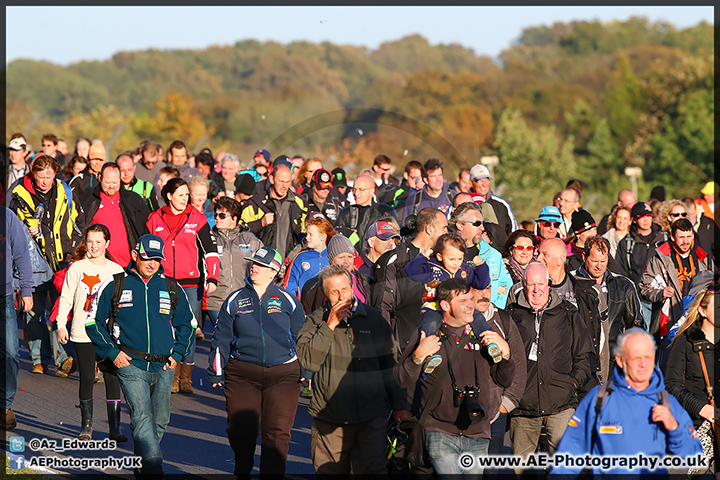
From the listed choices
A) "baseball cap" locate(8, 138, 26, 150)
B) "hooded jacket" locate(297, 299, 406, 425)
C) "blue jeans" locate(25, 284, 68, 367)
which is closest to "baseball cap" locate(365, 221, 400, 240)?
"hooded jacket" locate(297, 299, 406, 425)

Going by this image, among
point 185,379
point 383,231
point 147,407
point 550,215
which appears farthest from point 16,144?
point 550,215

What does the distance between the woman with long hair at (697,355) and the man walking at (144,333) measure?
12.3ft

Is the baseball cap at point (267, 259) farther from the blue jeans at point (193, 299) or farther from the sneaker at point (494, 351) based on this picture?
the blue jeans at point (193, 299)

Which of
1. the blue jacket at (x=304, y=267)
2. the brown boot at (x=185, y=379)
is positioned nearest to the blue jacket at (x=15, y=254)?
the brown boot at (x=185, y=379)

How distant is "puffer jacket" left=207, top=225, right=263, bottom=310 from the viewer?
34.7ft

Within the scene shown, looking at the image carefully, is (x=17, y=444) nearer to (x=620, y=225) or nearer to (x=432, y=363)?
(x=432, y=363)

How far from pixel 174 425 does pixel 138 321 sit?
2341 millimetres

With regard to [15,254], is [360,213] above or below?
above

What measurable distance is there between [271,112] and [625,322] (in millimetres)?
67469

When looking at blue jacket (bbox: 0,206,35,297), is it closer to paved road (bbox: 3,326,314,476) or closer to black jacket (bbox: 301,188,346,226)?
paved road (bbox: 3,326,314,476)

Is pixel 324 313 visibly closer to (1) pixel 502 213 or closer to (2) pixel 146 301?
(2) pixel 146 301

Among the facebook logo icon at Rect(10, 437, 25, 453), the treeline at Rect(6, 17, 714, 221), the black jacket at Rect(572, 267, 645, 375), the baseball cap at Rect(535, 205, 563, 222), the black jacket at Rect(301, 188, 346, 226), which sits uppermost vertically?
the treeline at Rect(6, 17, 714, 221)

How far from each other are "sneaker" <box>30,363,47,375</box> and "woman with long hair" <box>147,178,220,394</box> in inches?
86.5

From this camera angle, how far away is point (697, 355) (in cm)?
688
